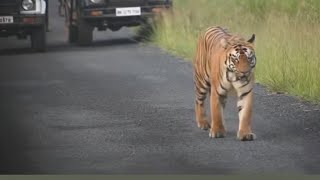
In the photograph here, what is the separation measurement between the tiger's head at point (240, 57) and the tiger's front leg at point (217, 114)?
14cm

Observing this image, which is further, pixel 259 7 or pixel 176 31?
pixel 176 31

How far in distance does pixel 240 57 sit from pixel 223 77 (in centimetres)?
13

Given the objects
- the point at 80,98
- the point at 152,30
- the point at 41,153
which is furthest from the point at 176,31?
the point at 41,153

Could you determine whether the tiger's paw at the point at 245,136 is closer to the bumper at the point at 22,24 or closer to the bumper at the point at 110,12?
the bumper at the point at 110,12

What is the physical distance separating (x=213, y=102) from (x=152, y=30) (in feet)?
2.10

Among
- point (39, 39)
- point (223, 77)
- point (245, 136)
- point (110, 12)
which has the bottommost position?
point (245, 136)

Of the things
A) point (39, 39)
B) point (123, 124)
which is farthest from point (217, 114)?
point (39, 39)

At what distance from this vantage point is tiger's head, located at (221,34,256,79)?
396 cm

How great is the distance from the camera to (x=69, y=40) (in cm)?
443

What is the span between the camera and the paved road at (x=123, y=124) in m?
3.92

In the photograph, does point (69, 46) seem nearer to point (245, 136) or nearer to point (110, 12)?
point (110, 12)

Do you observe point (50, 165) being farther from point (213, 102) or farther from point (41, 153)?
point (213, 102)

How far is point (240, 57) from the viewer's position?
13.0ft

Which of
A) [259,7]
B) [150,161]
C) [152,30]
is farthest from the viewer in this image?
[152,30]
